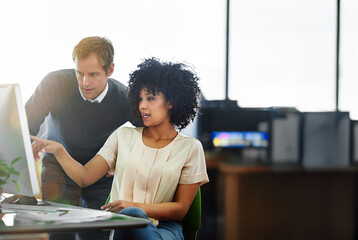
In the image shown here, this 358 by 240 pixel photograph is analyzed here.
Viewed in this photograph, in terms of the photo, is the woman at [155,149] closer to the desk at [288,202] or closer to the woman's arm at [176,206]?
the woman's arm at [176,206]

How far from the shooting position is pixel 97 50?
2.84 metres

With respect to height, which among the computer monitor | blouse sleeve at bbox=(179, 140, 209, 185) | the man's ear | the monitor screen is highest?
the man's ear

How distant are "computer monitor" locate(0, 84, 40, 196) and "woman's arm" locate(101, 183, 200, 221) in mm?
452

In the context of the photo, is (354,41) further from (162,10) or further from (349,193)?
(162,10)

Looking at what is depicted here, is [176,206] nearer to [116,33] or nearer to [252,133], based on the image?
[116,33]

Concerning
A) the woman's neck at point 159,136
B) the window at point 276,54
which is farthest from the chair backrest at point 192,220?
the window at point 276,54

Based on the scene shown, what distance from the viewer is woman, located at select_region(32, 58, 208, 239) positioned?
6.64 feet

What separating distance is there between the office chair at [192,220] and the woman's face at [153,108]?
0.33 m

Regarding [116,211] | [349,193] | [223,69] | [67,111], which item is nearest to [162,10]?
[223,69]

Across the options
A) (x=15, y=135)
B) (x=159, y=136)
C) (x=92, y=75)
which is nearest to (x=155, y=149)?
(x=159, y=136)

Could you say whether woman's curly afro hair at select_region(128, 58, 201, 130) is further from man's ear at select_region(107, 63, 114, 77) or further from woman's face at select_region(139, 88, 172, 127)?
man's ear at select_region(107, 63, 114, 77)

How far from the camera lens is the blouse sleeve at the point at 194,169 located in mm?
2002

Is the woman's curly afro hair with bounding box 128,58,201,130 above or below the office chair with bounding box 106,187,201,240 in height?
above

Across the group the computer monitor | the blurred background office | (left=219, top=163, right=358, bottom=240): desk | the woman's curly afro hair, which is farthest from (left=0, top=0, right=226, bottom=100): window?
the computer monitor
